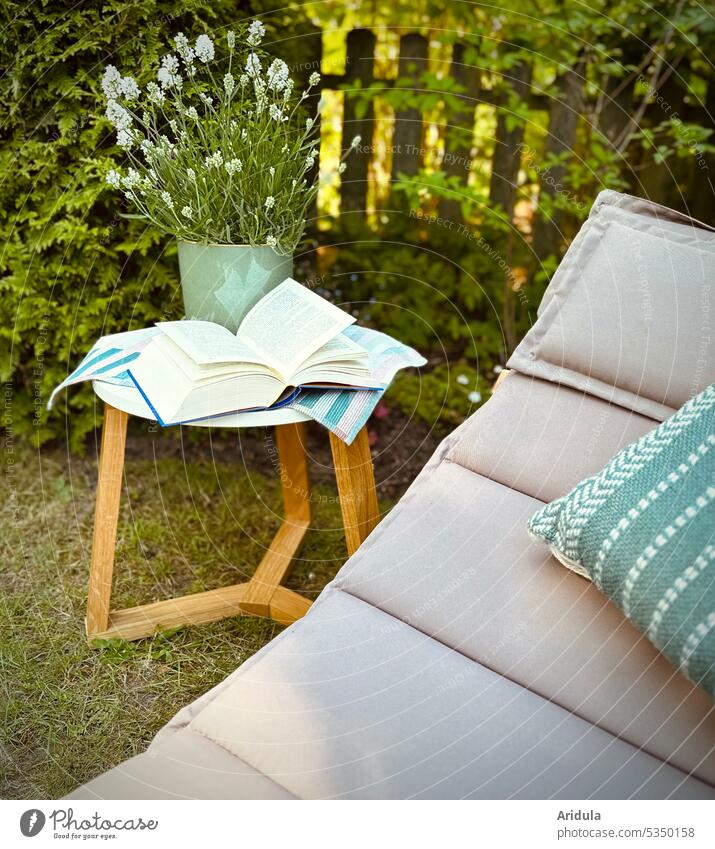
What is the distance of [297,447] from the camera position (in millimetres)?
2078

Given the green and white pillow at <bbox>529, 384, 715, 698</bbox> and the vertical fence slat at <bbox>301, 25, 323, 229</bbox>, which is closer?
the green and white pillow at <bbox>529, 384, 715, 698</bbox>

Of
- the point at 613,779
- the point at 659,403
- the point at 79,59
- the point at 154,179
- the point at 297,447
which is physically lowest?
the point at 297,447

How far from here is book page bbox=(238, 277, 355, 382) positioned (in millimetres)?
1601

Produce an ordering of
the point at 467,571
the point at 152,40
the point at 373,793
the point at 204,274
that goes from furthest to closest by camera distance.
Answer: the point at 152,40 < the point at 204,274 < the point at 467,571 < the point at 373,793

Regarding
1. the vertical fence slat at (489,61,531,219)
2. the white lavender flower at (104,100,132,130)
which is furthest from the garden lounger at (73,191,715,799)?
the vertical fence slat at (489,61,531,219)

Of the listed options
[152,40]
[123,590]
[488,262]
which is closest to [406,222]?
[488,262]

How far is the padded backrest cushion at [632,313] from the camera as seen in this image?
58.2 inches

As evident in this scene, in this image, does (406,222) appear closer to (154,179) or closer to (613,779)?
(154,179)

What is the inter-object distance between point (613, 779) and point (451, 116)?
2427mm

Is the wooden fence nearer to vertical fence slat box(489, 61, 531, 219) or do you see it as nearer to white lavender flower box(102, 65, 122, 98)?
vertical fence slat box(489, 61, 531, 219)

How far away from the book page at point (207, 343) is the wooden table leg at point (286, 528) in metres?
0.39

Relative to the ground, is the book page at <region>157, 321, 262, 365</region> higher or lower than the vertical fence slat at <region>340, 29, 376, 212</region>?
lower

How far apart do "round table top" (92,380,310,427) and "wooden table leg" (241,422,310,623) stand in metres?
0.38

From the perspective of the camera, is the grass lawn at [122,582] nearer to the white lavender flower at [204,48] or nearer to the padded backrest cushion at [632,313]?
the padded backrest cushion at [632,313]
